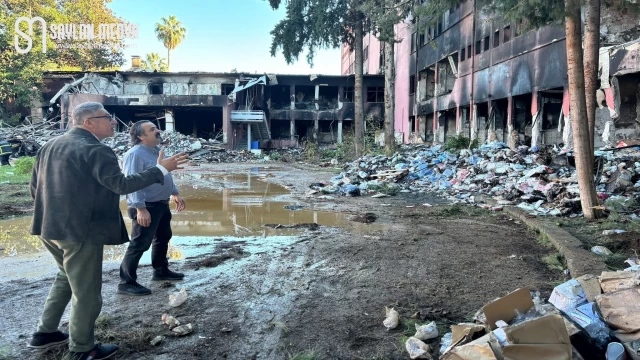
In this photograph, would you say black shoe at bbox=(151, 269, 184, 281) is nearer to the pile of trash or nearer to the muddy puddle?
the muddy puddle

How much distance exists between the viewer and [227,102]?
31266 mm

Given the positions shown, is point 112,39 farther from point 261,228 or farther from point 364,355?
point 364,355

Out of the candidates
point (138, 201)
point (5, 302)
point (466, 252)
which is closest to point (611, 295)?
point (466, 252)

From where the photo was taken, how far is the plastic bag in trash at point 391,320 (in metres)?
3.20

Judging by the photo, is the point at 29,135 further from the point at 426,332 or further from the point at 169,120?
the point at 426,332

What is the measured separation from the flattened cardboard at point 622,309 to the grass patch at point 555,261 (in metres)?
1.99

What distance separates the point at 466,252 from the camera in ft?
18.1

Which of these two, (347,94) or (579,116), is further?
(347,94)

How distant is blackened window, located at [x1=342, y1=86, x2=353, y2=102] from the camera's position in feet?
114

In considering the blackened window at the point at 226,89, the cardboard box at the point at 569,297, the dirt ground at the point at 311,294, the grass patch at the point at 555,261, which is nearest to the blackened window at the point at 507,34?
the dirt ground at the point at 311,294

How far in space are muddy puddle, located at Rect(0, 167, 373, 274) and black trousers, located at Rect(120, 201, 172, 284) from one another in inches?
34.3

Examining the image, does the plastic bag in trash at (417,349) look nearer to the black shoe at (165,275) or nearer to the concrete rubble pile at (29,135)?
the black shoe at (165,275)

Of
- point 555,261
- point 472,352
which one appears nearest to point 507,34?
point 555,261

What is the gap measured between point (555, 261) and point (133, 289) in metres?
4.33
